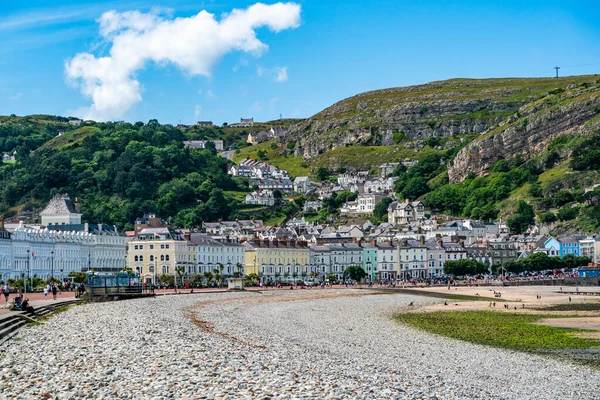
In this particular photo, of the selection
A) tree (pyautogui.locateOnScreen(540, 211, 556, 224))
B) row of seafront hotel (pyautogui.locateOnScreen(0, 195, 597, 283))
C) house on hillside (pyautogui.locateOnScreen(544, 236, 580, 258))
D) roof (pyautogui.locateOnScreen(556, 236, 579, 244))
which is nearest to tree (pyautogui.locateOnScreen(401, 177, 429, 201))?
row of seafront hotel (pyautogui.locateOnScreen(0, 195, 597, 283))

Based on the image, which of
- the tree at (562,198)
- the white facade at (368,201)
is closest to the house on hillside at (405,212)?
the white facade at (368,201)

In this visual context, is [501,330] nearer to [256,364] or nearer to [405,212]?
[256,364]

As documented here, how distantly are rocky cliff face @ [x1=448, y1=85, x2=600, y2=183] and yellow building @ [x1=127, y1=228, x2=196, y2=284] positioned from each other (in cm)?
8616

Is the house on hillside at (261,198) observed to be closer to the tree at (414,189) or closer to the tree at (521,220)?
the tree at (414,189)

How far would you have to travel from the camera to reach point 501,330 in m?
41.0

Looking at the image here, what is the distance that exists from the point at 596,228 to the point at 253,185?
80151mm

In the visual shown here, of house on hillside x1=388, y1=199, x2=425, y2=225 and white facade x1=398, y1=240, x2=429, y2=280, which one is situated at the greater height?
house on hillside x1=388, y1=199, x2=425, y2=225

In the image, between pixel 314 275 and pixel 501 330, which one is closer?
pixel 501 330

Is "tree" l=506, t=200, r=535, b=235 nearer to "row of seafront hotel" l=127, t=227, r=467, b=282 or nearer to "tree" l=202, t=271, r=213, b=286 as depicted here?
"row of seafront hotel" l=127, t=227, r=467, b=282

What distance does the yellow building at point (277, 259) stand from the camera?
11638 cm

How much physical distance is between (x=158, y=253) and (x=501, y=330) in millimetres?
69256

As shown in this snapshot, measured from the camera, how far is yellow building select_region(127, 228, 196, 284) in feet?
344

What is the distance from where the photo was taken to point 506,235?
5645 inches

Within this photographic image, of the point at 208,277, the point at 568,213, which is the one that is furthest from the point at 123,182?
the point at 568,213
